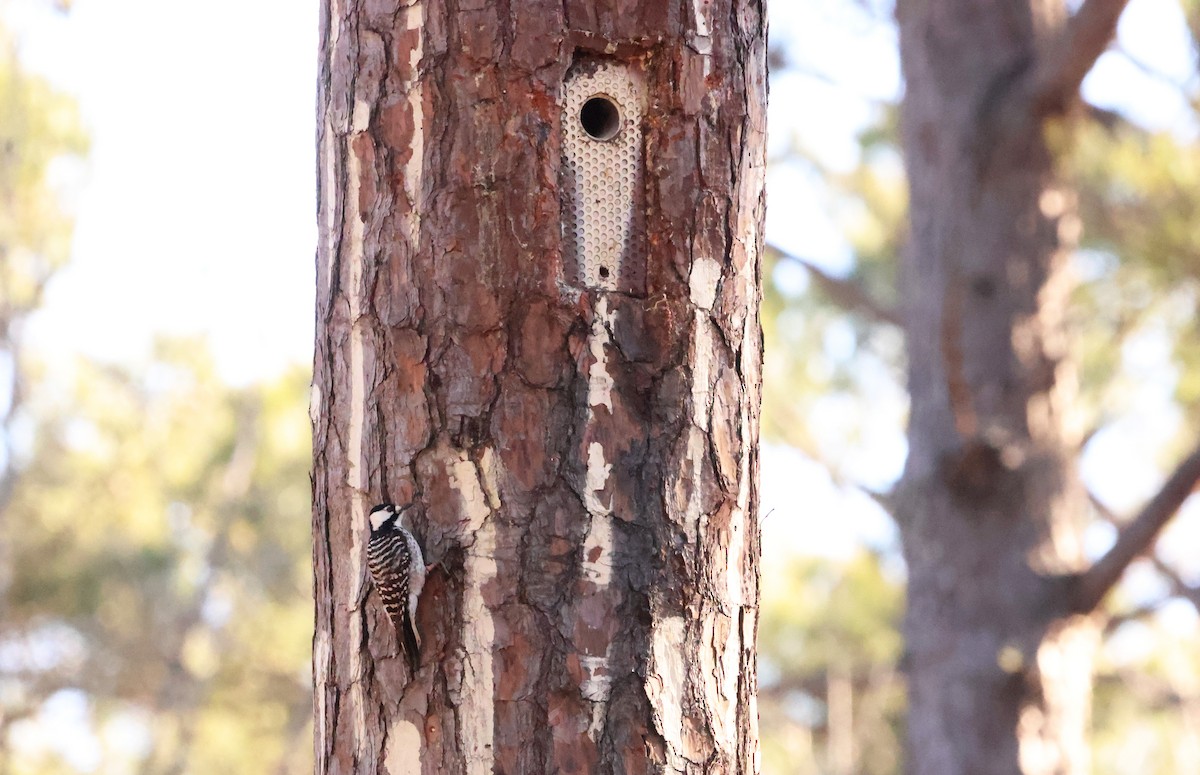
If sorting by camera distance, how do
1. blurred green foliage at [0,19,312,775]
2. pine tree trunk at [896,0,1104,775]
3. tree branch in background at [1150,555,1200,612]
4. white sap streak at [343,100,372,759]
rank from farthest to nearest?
1. blurred green foliage at [0,19,312,775]
2. pine tree trunk at [896,0,1104,775]
3. tree branch in background at [1150,555,1200,612]
4. white sap streak at [343,100,372,759]

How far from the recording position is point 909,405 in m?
4.43

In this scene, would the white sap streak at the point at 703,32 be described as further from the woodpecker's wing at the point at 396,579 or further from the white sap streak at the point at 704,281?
the woodpecker's wing at the point at 396,579

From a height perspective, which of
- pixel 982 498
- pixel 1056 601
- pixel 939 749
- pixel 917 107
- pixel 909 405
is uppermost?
pixel 917 107

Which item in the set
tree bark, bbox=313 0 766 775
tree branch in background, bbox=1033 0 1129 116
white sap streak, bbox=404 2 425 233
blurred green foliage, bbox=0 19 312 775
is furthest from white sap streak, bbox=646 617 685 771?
blurred green foliage, bbox=0 19 312 775

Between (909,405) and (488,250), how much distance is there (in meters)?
3.15

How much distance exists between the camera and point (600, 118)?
165 cm

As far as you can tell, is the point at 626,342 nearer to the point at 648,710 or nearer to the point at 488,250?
the point at 488,250

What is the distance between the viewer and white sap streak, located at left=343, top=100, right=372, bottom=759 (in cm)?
157

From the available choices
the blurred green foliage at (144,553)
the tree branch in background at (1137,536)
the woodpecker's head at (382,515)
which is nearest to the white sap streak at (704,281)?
the woodpecker's head at (382,515)

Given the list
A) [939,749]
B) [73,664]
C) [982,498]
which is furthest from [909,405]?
[73,664]

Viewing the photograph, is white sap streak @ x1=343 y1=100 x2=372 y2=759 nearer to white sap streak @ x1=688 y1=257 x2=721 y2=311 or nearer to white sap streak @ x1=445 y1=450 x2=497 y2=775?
white sap streak @ x1=445 y1=450 x2=497 y2=775

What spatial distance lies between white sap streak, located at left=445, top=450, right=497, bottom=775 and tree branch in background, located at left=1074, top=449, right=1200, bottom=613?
2.55 meters

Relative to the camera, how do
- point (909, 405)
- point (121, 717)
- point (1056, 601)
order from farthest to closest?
point (121, 717)
point (909, 405)
point (1056, 601)

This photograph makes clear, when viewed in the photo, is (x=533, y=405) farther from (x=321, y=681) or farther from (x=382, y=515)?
(x=321, y=681)
